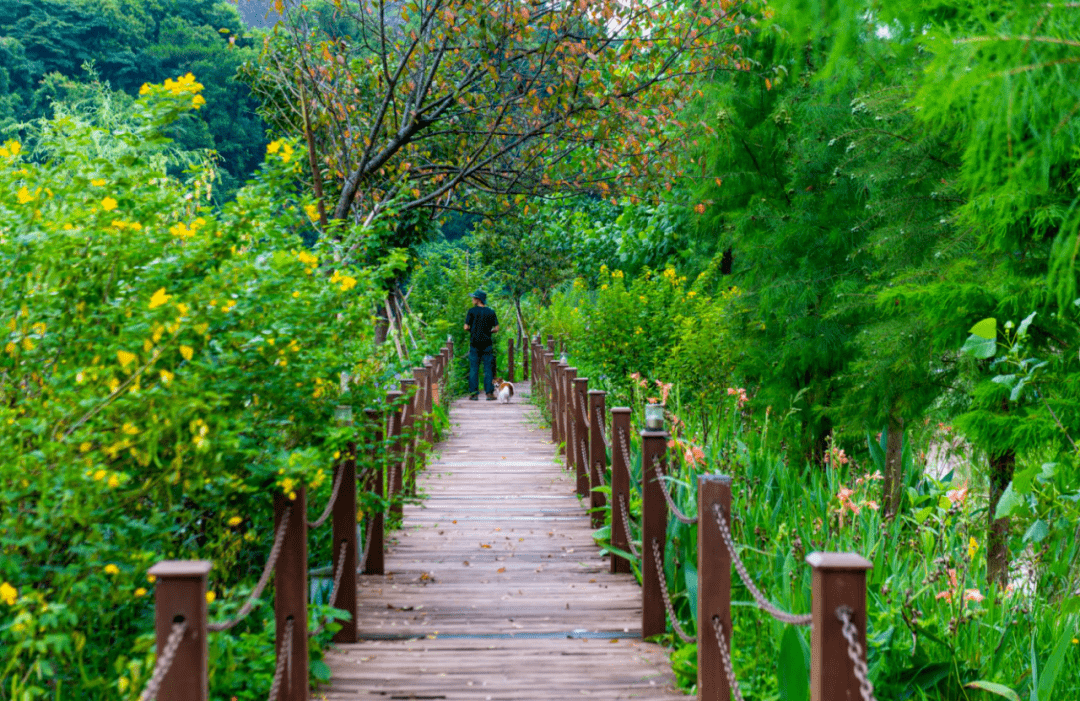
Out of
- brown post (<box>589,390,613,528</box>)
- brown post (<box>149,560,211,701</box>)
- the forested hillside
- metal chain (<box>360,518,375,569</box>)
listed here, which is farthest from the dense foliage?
the forested hillside

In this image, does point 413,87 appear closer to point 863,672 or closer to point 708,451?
point 708,451

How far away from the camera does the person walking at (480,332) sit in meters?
14.9

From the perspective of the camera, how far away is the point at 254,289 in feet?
11.0

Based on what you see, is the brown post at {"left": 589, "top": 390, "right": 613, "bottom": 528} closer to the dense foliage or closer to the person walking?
the dense foliage

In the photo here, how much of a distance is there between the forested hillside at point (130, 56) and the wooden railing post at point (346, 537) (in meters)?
25.5

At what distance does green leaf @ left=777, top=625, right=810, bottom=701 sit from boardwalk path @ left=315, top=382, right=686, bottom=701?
0.92m

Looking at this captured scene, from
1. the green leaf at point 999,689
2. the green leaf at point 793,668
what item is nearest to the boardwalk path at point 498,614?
the green leaf at point 793,668

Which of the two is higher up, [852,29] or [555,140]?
[555,140]

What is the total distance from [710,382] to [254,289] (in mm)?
5625

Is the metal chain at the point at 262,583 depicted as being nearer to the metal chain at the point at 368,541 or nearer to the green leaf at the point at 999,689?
the metal chain at the point at 368,541

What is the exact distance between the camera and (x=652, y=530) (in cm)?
456

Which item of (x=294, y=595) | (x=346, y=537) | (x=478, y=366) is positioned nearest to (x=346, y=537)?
(x=346, y=537)

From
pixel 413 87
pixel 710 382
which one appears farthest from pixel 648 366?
pixel 413 87

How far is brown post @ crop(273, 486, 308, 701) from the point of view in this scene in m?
3.39
